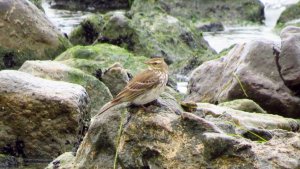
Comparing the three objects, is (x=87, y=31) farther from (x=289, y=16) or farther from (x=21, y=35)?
(x=289, y=16)

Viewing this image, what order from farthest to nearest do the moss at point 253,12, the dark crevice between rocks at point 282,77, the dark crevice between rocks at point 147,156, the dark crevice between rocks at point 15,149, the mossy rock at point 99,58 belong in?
the moss at point 253,12 → the mossy rock at point 99,58 → the dark crevice between rocks at point 282,77 → the dark crevice between rocks at point 15,149 → the dark crevice between rocks at point 147,156

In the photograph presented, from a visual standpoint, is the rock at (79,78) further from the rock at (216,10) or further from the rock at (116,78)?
the rock at (216,10)

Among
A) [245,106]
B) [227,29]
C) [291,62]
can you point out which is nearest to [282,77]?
[291,62]

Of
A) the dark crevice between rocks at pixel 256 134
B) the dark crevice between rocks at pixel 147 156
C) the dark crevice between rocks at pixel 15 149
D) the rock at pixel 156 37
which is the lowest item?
the rock at pixel 156 37

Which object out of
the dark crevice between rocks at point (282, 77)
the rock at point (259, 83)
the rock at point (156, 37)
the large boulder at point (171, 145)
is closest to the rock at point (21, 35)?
the rock at point (156, 37)

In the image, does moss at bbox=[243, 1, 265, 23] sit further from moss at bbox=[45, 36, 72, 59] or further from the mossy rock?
the mossy rock

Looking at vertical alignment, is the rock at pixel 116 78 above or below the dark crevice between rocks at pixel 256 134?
below
